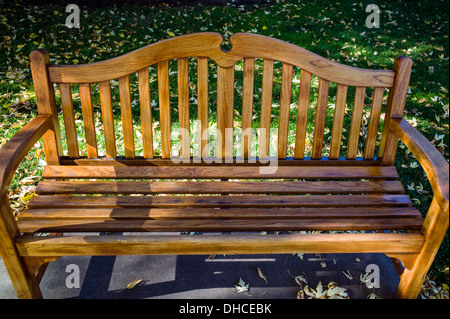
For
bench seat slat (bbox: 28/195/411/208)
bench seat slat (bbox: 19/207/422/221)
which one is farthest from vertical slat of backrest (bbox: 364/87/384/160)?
bench seat slat (bbox: 19/207/422/221)

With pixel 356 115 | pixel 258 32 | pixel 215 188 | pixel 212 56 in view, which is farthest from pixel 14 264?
pixel 258 32

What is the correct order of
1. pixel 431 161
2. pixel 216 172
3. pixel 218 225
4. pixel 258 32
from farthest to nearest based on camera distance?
pixel 258 32
pixel 216 172
pixel 218 225
pixel 431 161

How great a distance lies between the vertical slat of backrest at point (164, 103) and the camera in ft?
7.39

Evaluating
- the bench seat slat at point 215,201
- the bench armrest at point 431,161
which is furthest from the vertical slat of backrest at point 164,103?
the bench armrest at point 431,161

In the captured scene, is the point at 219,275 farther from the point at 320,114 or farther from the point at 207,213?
the point at 320,114

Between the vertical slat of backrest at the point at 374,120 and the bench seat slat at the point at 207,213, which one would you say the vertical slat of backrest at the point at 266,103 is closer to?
the bench seat slat at the point at 207,213

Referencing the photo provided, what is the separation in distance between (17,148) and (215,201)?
41.4 inches

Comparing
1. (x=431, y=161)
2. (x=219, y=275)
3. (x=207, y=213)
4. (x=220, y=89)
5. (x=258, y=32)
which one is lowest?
(x=219, y=275)

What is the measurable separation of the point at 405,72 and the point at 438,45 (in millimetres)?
4907

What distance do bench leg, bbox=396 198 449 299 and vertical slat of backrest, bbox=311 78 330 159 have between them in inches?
30.0

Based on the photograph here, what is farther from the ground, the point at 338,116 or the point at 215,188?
the point at 338,116

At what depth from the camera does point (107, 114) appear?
91.4 inches
